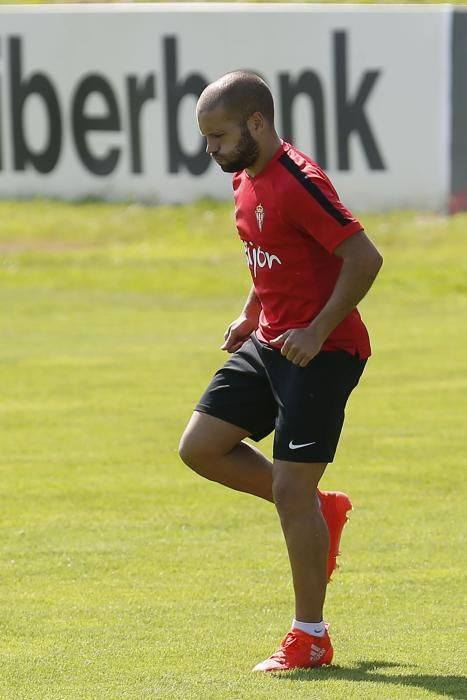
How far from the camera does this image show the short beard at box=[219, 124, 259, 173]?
227 inches

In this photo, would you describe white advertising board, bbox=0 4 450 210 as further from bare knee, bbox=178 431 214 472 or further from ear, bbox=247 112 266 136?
ear, bbox=247 112 266 136

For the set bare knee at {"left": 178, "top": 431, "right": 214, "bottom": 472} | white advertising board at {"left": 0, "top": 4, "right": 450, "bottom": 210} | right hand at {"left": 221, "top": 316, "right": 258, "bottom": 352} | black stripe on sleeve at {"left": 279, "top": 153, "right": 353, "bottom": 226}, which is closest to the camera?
black stripe on sleeve at {"left": 279, "top": 153, "right": 353, "bottom": 226}

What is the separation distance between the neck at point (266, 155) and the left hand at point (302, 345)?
599mm

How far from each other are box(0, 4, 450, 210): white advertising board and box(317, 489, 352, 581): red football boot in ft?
62.3

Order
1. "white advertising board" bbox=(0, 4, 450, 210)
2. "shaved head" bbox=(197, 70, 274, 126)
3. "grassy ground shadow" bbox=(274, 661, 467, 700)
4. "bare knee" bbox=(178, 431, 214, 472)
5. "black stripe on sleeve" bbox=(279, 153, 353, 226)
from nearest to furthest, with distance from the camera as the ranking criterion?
"grassy ground shadow" bbox=(274, 661, 467, 700)
"black stripe on sleeve" bbox=(279, 153, 353, 226)
"shaved head" bbox=(197, 70, 274, 126)
"bare knee" bbox=(178, 431, 214, 472)
"white advertising board" bbox=(0, 4, 450, 210)

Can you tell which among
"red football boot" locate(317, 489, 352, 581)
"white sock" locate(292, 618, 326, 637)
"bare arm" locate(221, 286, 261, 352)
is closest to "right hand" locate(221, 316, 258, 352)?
"bare arm" locate(221, 286, 261, 352)

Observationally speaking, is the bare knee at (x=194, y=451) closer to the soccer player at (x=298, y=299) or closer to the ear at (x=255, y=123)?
the soccer player at (x=298, y=299)

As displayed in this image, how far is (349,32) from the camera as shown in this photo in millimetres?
24906

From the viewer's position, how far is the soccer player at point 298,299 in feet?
18.6

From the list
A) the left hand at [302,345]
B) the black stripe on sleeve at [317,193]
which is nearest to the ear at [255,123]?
the black stripe on sleeve at [317,193]

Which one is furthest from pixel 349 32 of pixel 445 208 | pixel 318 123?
pixel 445 208

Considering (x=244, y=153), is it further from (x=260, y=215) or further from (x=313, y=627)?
(x=313, y=627)

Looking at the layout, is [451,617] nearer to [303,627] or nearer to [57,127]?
[303,627]

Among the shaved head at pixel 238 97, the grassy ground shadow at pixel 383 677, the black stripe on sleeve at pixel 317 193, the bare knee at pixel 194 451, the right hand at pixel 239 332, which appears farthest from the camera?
the right hand at pixel 239 332
